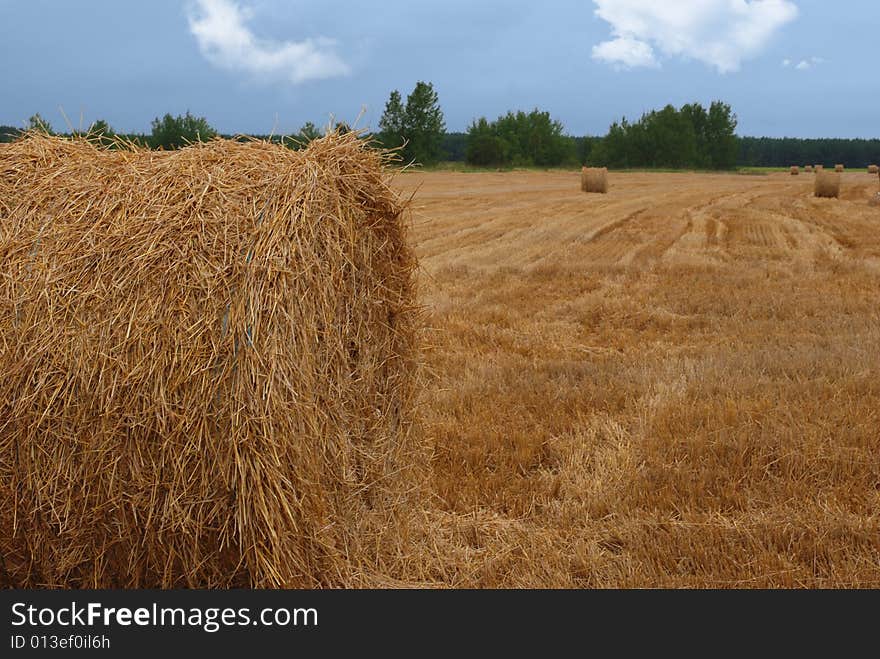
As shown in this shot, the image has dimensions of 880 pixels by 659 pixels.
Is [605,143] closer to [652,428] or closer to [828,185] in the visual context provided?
[828,185]

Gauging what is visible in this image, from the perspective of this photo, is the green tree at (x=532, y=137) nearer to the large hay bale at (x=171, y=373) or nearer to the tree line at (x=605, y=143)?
the tree line at (x=605, y=143)

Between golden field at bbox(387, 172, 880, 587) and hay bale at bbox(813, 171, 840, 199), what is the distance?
1919 centimetres

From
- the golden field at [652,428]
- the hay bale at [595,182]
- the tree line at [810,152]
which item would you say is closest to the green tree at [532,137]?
the tree line at [810,152]

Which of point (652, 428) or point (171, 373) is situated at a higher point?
point (171, 373)

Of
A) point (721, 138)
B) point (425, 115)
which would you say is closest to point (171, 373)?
point (425, 115)

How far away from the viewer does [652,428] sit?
536 centimetres

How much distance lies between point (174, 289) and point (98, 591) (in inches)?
51.7

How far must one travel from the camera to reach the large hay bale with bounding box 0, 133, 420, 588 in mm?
3141

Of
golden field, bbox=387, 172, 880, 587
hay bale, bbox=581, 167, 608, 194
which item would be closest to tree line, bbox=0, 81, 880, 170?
hay bale, bbox=581, 167, 608, 194

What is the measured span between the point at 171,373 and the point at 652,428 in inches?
131

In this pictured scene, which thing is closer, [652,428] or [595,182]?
[652,428]

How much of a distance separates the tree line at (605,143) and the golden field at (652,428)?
49.4 m

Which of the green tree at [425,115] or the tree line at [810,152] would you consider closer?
the green tree at [425,115]

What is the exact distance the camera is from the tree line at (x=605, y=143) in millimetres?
67938
